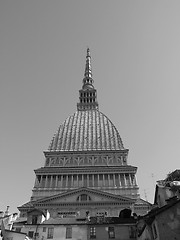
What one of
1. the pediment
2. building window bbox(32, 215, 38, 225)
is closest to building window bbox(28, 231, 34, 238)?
building window bbox(32, 215, 38, 225)

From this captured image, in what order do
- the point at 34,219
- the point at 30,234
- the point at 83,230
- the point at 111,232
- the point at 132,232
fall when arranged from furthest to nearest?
the point at 34,219 → the point at 30,234 → the point at 83,230 → the point at 111,232 → the point at 132,232

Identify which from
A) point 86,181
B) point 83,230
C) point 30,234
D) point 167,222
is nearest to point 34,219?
point 30,234

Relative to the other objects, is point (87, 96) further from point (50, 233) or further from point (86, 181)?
point (50, 233)

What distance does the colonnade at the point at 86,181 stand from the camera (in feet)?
216

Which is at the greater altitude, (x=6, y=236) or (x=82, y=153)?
(x=82, y=153)

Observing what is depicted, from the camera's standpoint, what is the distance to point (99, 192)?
57219 millimetres

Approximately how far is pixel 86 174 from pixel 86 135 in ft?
69.8

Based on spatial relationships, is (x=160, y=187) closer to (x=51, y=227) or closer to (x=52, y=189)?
(x=51, y=227)

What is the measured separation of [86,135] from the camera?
86000 mm

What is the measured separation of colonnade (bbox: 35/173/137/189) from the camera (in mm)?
65812

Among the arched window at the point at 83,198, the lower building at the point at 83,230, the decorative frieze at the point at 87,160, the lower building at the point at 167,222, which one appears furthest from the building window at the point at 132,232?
the decorative frieze at the point at 87,160

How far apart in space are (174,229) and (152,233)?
12.0 ft

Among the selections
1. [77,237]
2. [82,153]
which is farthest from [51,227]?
[82,153]

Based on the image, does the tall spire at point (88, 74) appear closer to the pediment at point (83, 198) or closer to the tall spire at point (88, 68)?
the tall spire at point (88, 68)
